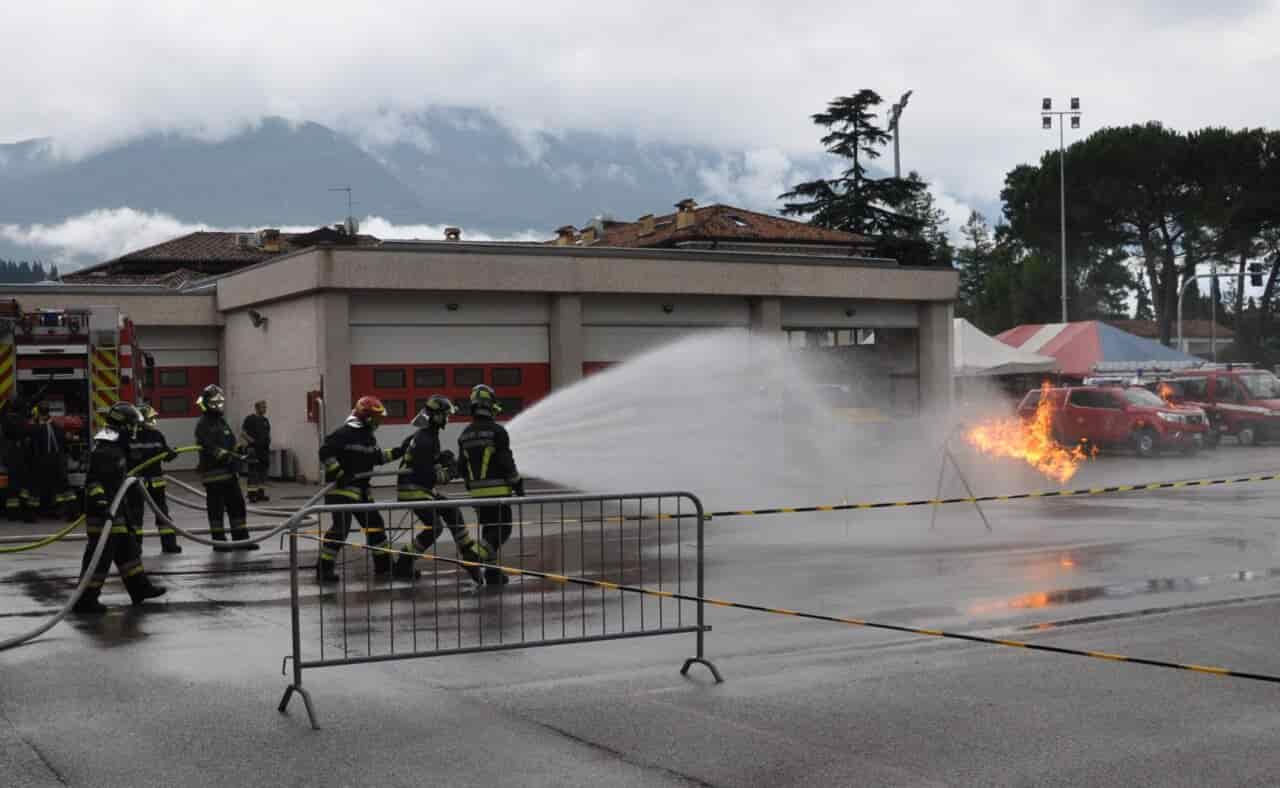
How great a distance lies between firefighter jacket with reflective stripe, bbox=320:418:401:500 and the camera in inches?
520

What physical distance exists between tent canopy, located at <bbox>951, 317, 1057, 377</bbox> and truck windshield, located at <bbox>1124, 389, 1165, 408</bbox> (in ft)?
33.5

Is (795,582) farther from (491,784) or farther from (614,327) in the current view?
(614,327)

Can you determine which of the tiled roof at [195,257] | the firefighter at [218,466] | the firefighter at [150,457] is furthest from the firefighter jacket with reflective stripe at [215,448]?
the tiled roof at [195,257]

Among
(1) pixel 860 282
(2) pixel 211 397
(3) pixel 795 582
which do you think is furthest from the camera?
(1) pixel 860 282

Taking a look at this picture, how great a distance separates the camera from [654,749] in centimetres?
675

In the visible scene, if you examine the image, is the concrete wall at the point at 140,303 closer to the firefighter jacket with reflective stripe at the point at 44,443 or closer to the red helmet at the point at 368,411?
the firefighter jacket with reflective stripe at the point at 44,443

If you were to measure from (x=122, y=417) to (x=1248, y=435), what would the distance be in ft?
98.5

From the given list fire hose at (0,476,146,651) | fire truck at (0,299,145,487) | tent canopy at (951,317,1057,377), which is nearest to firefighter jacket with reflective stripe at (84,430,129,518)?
fire hose at (0,476,146,651)

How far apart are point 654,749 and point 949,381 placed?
28.8 metres

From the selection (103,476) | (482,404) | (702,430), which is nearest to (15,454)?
(103,476)

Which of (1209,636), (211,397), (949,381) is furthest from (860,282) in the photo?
(1209,636)

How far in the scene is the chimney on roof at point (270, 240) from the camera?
190ft

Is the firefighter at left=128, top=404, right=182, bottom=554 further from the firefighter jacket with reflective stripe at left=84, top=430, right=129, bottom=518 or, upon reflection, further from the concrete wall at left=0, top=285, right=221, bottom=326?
the concrete wall at left=0, top=285, right=221, bottom=326

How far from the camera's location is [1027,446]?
25766 millimetres
